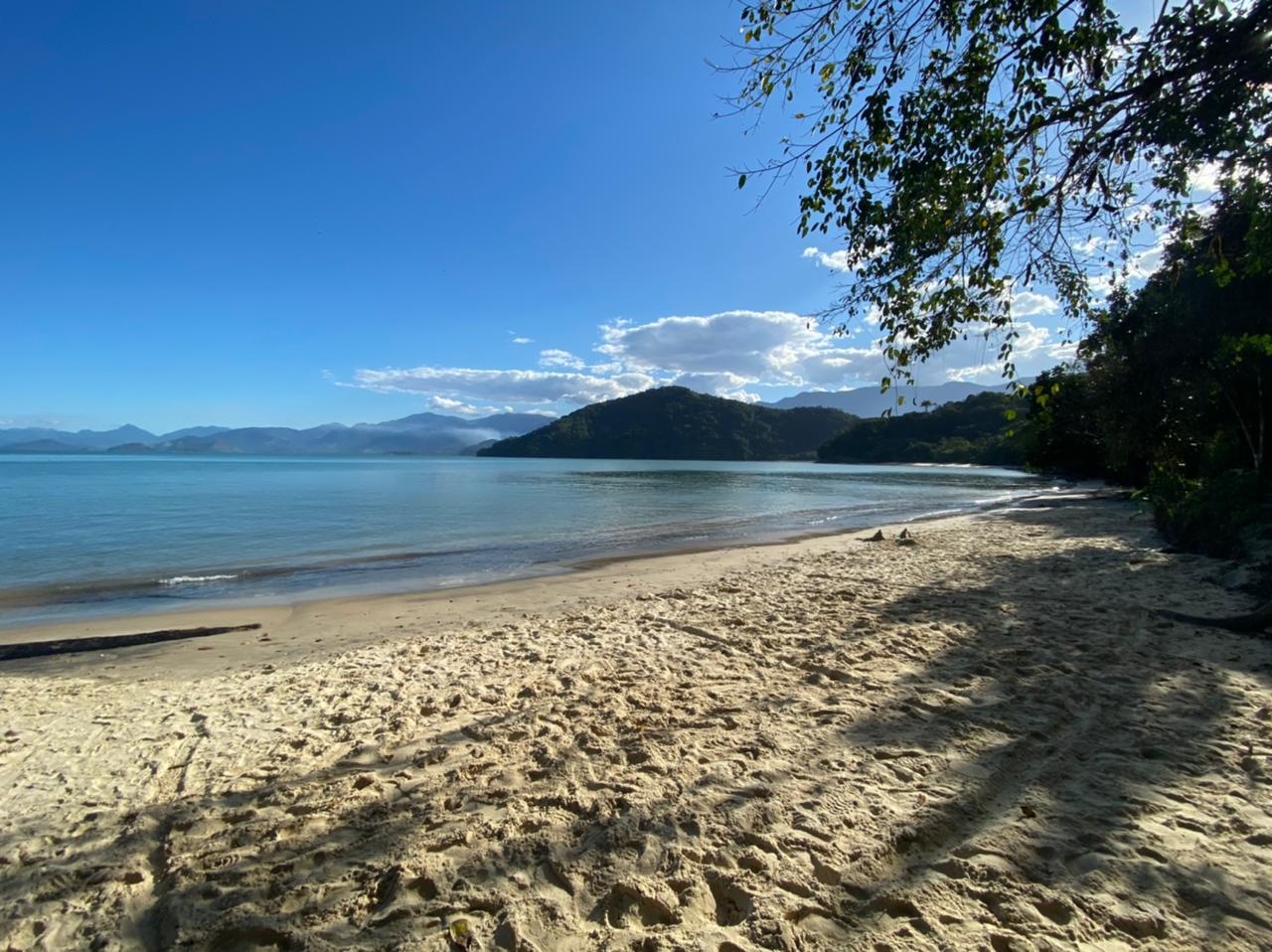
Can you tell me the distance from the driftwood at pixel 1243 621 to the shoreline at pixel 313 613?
7.88m

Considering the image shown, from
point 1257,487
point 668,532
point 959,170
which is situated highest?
point 959,170

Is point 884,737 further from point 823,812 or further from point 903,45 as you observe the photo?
point 903,45

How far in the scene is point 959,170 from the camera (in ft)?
12.6

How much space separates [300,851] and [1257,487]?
724 inches

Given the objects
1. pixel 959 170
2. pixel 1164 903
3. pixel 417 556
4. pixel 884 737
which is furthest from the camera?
pixel 417 556

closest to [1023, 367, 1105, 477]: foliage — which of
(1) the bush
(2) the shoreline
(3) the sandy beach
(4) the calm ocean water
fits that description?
(1) the bush

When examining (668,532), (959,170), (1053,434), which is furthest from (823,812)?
(1053,434)

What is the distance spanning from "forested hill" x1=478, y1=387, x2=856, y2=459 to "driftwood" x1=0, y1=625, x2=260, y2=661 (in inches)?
5777

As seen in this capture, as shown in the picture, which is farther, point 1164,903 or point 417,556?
point 417,556

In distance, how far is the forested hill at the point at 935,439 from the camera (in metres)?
109

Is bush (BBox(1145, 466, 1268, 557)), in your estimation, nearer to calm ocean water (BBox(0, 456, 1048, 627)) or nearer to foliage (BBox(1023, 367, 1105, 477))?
foliage (BBox(1023, 367, 1105, 477))

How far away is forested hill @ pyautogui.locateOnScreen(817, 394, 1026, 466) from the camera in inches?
4291

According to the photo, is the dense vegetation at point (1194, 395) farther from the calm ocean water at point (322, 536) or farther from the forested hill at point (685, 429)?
the forested hill at point (685, 429)

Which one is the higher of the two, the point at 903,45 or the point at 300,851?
the point at 903,45
